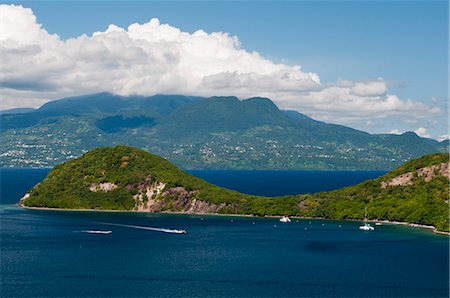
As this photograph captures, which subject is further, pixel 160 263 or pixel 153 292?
pixel 160 263

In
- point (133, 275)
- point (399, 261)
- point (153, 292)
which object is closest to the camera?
point (153, 292)

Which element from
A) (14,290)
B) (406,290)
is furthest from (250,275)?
(14,290)

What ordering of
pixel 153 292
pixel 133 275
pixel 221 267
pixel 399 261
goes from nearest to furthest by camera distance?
pixel 153 292 → pixel 133 275 → pixel 221 267 → pixel 399 261

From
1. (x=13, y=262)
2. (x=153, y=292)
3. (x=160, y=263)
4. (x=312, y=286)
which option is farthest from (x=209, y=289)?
(x=13, y=262)

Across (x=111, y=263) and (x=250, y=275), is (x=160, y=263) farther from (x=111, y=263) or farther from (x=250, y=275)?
(x=250, y=275)

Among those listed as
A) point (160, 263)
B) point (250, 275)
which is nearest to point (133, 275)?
point (160, 263)

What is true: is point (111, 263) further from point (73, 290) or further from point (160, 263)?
point (73, 290)

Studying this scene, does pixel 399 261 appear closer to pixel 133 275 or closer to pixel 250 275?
pixel 250 275

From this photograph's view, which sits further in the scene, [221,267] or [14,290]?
[221,267]
